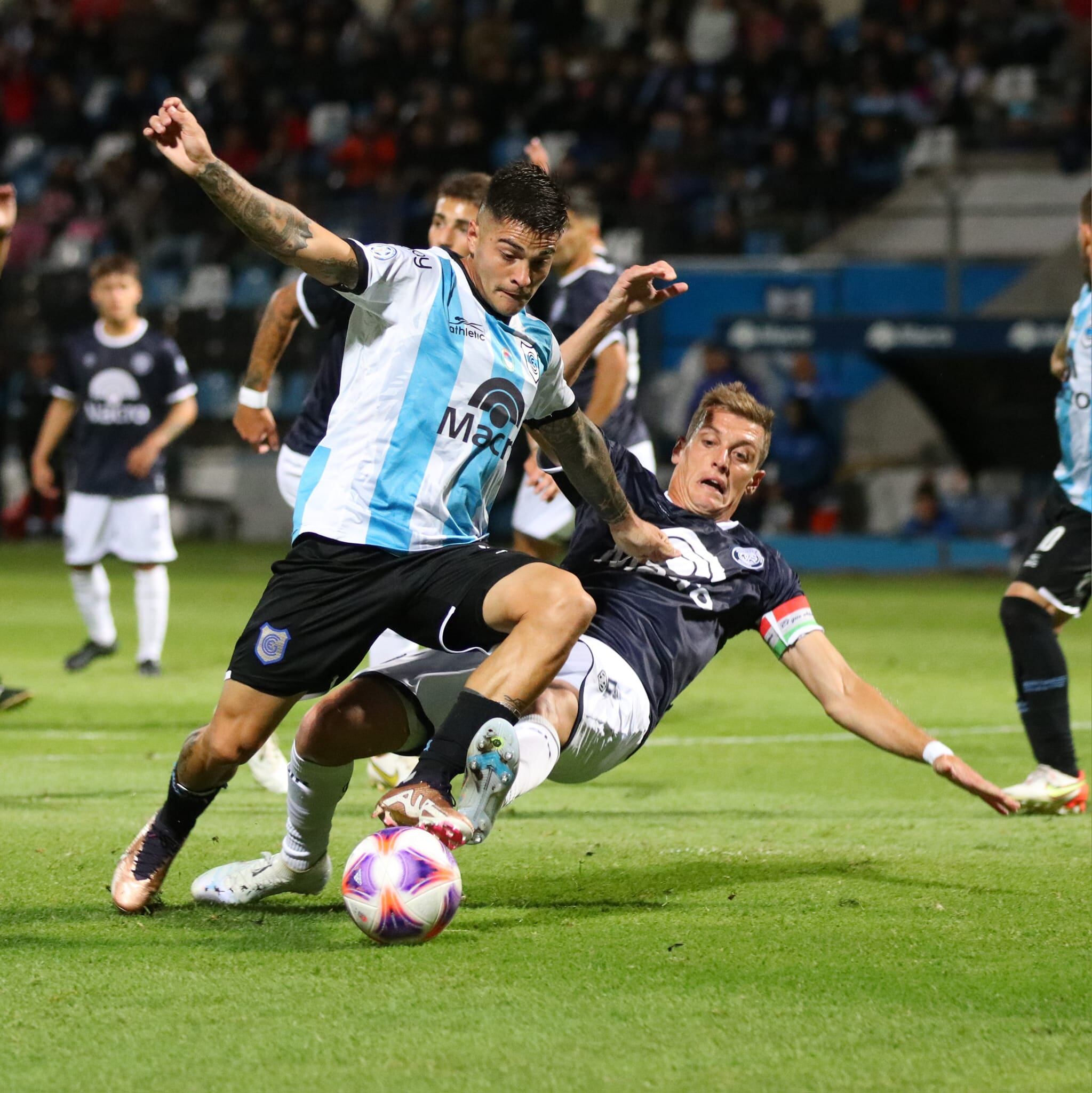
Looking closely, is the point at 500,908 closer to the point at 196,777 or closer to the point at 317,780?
the point at 317,780

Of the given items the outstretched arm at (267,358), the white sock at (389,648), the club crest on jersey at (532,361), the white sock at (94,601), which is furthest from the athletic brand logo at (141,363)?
the club crest on jersey at (532,361)

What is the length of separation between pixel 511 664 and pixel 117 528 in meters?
7.20

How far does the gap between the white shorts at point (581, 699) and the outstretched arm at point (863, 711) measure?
55cm

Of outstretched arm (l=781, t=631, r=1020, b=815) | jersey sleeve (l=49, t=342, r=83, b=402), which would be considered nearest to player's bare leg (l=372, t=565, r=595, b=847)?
outstretched arm (l=781, t=631, r=1020, b=815)

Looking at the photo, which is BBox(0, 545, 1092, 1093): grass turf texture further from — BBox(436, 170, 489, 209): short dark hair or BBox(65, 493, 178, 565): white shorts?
BBox(65, 493, 178, 565): white shorts

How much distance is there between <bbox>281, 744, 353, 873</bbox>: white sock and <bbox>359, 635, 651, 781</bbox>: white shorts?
22 cm

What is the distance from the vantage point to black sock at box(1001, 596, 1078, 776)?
6.68 metres

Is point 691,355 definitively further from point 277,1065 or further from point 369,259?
point 277,1065

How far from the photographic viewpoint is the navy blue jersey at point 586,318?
8.12 meters

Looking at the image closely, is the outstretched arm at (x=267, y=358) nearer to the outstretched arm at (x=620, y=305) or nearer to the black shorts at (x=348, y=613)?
the outstretched arm at (x=620, y=305)

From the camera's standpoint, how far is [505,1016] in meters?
3.67

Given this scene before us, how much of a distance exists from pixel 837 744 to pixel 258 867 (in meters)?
4.04

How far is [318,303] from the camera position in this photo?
691 centimetres

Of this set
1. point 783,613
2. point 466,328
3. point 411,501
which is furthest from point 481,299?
point 783,613
